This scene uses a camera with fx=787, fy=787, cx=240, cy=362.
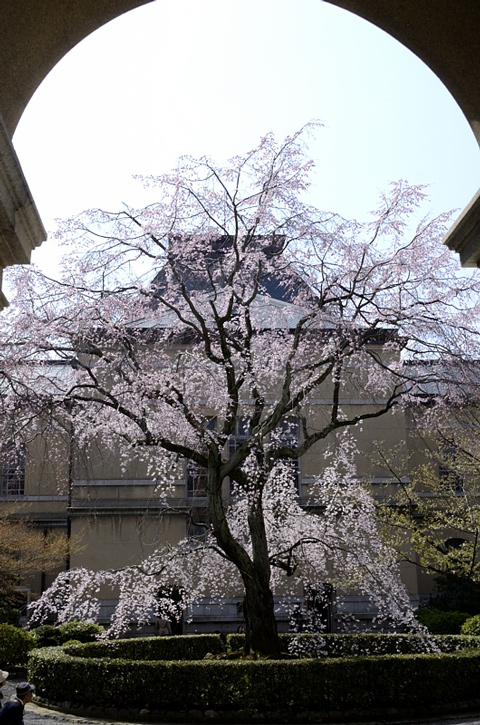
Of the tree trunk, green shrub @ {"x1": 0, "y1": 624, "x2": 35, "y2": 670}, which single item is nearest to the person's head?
the tree trunk

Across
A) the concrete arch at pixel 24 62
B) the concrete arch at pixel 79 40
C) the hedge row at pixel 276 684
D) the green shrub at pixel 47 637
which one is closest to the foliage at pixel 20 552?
the green shrub at pixel 47 637

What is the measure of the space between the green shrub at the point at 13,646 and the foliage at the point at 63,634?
79cm

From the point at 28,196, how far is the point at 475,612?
20468 mm

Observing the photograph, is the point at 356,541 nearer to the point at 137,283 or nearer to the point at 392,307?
the point at 392,307

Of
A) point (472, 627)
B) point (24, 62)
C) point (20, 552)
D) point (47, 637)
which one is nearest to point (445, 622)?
point (472, 627)

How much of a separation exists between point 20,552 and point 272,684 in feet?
41.6

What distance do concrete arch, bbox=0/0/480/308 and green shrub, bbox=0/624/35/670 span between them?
15.3 m

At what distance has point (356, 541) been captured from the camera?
591 inches

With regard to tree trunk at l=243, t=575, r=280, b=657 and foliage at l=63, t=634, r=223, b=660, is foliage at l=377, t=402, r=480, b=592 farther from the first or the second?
foliage at l=63, t=634, r=223, b=660

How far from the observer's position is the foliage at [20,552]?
20.5 m

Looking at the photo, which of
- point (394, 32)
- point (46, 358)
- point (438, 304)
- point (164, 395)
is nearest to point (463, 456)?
point (438, 304)

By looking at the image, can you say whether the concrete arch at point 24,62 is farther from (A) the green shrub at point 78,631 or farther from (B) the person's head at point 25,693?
(A) the green shrub at point 78,631

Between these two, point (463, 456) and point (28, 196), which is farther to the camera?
point (463, 456)

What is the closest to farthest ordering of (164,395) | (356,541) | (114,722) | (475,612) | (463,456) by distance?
1. (114,722)
2. (164,395)
3. (356,541)
4. (463,456)
5. (475,612)
